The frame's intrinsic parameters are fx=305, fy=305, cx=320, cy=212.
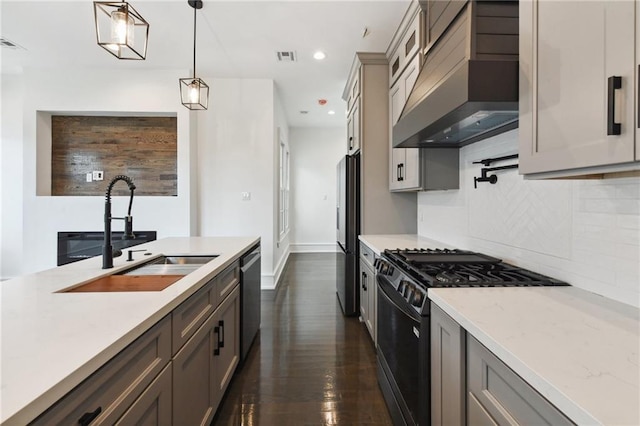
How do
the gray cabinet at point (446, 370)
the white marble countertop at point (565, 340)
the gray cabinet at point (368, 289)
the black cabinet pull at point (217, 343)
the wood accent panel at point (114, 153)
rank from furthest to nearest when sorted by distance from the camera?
1. the wood accent panel at point (114, 153)
2. the gray cabinet at point (368, 289)
3. the black cabinet pull at point (217, 343)
4. the gray cabinet at point (446, 370)
5. the white marble countertop at point (565, 340)

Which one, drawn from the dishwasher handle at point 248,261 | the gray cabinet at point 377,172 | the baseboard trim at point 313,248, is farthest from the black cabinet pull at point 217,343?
the baseboard trim at point 313,248

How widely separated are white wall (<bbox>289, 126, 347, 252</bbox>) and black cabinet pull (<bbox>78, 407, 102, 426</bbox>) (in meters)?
6.67

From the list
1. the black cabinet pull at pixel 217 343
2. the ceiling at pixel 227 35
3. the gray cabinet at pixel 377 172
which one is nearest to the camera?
the black cabinet pull at pixel 217 343

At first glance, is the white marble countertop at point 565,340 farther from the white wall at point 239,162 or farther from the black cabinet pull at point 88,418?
the white wall at point 239,162

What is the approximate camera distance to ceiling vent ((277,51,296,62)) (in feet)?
11.7

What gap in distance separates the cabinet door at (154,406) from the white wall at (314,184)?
248 inches

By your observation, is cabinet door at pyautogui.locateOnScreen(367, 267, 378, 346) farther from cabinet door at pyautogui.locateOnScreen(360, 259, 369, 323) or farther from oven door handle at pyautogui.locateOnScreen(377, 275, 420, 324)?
oven door handle at pyautogui.locateOnScreen(377, 275, 420, 324)

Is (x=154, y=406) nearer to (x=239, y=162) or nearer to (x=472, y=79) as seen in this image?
(x=472, y=79)

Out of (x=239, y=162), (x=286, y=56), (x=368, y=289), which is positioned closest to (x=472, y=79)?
(x=368, y=289)

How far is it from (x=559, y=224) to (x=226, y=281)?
1780 millimetres

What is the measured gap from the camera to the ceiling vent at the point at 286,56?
3.56m

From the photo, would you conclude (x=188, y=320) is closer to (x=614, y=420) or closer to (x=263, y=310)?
→ (x=614, y=420)

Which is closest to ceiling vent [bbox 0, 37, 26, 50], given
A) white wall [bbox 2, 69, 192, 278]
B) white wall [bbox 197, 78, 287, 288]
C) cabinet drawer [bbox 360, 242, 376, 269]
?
white wall [bbox 2, 69, 192, 278]

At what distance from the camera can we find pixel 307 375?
7.38 feet
